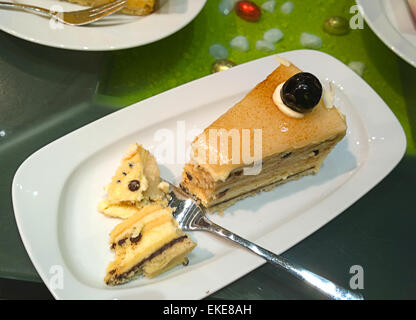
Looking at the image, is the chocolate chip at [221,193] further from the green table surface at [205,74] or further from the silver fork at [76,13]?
the silver fork at [76,13]

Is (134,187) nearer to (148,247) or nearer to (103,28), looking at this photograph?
(148,247)

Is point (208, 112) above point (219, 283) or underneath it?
above

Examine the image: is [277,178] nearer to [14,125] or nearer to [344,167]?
[344,167]

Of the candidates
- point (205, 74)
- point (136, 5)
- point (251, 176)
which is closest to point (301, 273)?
point (251, 176)

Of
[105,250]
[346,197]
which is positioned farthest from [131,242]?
[346,197]


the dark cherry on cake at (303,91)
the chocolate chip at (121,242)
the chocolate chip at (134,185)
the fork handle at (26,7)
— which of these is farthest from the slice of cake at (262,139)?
the fork handle at (26,7)

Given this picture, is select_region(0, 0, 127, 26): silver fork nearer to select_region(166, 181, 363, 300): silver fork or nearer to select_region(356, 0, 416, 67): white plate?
select_region(166, 181, 363, 300): silver fork

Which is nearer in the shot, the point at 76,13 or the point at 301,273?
the point at 301,273
